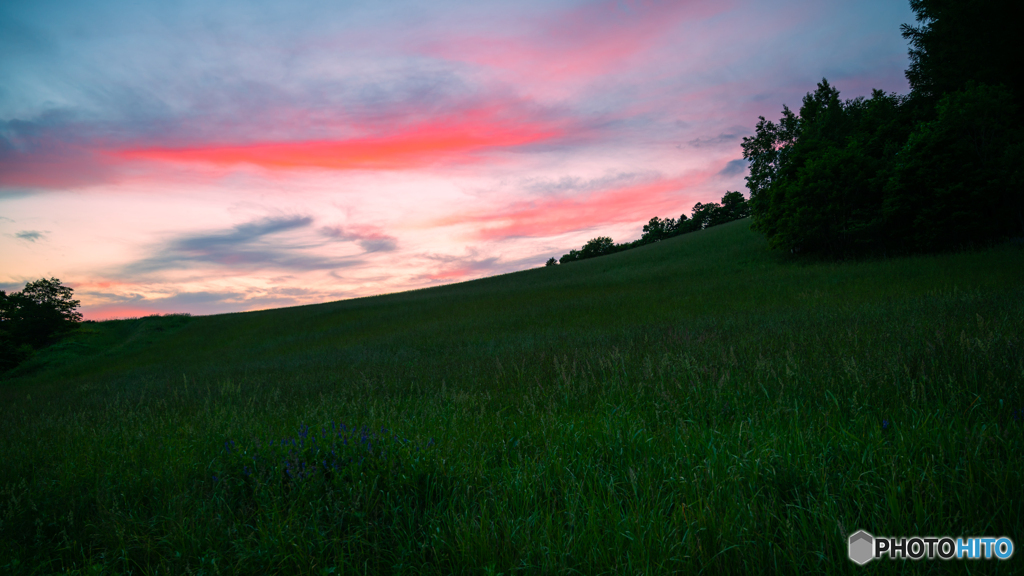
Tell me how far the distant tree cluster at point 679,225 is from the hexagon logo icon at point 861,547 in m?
83.0

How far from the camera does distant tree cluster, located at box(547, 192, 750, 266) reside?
303ft

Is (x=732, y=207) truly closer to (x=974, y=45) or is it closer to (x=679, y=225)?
(x=679, y=225)

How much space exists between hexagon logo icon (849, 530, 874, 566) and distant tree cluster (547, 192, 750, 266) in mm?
82977

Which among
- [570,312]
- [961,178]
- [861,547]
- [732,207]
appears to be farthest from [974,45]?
[732,207]

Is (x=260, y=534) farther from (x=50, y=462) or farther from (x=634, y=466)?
(x=50, y=462)

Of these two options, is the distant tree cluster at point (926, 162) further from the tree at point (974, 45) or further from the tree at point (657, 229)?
the tree at point (657, 229)

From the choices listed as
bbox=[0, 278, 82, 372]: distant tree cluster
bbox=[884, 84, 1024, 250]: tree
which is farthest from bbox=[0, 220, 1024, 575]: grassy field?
bbox=[0, 278, 82, 372]: distant tree cluster

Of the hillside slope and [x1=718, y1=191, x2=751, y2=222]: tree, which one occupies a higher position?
[x1=718, y1=191, x2=751, y2=222]: tree

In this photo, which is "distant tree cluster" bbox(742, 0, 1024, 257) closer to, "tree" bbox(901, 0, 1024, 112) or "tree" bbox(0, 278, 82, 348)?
"tree" bbox(901, 0, 1024, 112)

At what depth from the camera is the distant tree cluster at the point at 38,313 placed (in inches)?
1186

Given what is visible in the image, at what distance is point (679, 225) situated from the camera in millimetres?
102938

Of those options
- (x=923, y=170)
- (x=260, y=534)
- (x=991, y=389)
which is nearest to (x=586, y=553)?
(x=260, y=534)

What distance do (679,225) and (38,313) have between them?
110 m

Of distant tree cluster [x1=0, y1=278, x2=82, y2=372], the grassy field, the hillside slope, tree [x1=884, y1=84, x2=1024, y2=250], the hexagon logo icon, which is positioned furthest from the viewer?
distant tree cluster [x1=0, y1=278, x2=82, y2=372]
